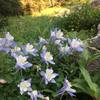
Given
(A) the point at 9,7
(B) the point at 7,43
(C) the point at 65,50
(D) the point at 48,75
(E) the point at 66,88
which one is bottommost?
(A) the point at 9,7

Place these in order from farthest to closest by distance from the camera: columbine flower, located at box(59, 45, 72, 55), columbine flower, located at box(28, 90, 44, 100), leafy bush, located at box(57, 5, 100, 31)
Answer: leafy bush, located at box(57, 5, 100, 31) < columbine flower, located at box(59, 45, 72, 55) < columbine flower, located at box(28, 90, 44, 100)

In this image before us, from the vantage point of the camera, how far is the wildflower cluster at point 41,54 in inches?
157

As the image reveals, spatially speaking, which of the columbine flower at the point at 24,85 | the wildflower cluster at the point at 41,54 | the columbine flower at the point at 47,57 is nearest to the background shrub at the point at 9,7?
the wildflower cluster at the point at 41,54

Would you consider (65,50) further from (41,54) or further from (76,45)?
(41,54)

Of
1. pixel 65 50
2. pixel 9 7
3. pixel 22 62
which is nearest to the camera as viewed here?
pixel 22 62

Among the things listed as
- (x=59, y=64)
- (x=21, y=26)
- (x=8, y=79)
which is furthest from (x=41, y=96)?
(x=21, y=26)

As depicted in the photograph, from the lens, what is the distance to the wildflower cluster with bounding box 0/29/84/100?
3.98m

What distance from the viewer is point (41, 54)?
4.23 m

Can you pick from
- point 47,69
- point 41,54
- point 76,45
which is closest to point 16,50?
point 41,54

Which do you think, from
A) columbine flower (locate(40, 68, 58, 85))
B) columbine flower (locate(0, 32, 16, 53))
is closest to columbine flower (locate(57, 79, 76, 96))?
columbine flower (locate(40, 68, 58, 85))

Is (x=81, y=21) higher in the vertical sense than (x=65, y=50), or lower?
lower

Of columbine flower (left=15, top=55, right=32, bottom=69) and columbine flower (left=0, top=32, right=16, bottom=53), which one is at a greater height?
columbine flower (left=0, top=32, right=16, bottom=53)

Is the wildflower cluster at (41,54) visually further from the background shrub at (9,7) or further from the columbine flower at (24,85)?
the background shrub at (9,7)

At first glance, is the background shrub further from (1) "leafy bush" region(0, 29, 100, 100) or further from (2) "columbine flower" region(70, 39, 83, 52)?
(2) "columbine flower" region(70, 39, 83, 52)
